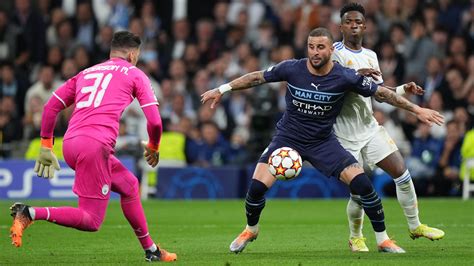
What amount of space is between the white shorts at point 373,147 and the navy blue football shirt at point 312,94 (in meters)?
0.48

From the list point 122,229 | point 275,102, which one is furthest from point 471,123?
point 122,229

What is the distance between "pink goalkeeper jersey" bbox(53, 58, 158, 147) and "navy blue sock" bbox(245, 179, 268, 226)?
1.70 m

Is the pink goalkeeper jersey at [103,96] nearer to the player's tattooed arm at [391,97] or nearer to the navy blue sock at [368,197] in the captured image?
the navy blue sock at [368,197]

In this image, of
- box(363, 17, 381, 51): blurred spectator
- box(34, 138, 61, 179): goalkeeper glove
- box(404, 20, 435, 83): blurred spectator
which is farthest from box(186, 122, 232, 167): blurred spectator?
box(34, 138, 61, 179): goalkeeper glove

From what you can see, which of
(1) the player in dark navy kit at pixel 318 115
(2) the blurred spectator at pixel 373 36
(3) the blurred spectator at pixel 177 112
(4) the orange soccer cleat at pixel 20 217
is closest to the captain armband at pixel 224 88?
(1) the player in dark navy kit at pixel 318 115

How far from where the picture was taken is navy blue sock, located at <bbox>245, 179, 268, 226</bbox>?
11.3 m

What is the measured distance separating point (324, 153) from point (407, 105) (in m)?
0.98

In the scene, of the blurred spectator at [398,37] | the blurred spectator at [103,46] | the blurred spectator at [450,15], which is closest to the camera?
the blurred spectator at [398,37]

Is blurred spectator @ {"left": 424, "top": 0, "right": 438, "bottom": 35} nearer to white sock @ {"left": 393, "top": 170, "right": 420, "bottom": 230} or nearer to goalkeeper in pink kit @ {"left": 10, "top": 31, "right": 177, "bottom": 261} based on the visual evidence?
white sock @ {"left": 393, "top": 170, "right": 420, "bottom": 230}

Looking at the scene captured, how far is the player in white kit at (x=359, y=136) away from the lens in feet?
38.9

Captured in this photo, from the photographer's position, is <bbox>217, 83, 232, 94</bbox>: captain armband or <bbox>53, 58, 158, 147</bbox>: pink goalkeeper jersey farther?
<bbox>217, 83, 232, 94</bbox>: captain armband

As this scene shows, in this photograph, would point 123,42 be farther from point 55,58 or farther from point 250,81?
point 55,58

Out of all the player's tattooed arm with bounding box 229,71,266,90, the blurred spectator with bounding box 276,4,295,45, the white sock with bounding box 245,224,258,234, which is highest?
the player's tattooed arm with bounding box 229,71,266,90

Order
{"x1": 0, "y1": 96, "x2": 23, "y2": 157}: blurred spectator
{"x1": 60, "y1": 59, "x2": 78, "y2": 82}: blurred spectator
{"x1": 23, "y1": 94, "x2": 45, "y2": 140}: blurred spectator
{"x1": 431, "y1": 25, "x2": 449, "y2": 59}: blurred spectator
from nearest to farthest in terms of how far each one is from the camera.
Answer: {"x1": 23, "y1": 94, "x2": 45, "y2": 140}: blurred spectator < {"x1": 0, "y1": 96, "x2": 23, "y2": 157}: blurred spectator < {"x1": 431, "y1": 25, "x2": 449, "y2": 59}: blurred spectator < {"x1": 60, "y1": 59, "x2": 78, "y2": 82}: blurred spectator
